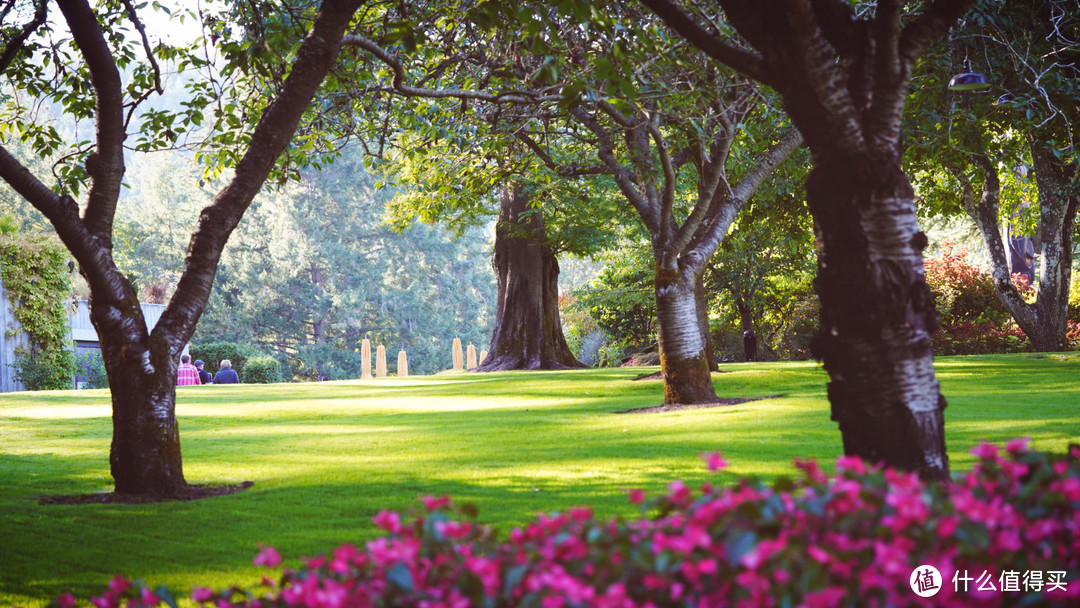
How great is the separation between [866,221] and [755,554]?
8.97ft

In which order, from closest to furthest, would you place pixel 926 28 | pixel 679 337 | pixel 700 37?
pixel 926 28 → pixel 700 37 → pixel 679 337

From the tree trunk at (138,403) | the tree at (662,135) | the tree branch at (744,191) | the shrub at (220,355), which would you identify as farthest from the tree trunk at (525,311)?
the tree trunk at (138,403)

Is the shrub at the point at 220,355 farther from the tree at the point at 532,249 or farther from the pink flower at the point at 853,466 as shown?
→ the pink flower at the point at 853,466

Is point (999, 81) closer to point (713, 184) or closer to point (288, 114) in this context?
point (713, 184)

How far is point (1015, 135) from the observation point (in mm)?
17484

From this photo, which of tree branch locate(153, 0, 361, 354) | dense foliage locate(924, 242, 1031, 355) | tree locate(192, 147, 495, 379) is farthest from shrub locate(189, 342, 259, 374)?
tree branch locate(153, 0, 361, 354)

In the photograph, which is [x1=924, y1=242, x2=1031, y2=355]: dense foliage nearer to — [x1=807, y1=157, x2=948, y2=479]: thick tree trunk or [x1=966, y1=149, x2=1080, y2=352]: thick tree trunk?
[x1=966, y1=149, x2=1080, y2=352]: thick tree trunk

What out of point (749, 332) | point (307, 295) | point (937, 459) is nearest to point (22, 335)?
point (749, 332)

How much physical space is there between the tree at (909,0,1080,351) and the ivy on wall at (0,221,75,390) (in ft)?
67.3

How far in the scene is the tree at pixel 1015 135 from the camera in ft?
38.2

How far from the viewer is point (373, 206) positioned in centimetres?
6325

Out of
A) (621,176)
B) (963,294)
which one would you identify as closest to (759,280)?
(963,294)

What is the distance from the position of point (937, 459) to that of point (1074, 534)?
1875 millimetres

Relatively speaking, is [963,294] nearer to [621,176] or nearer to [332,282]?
[621,176]
